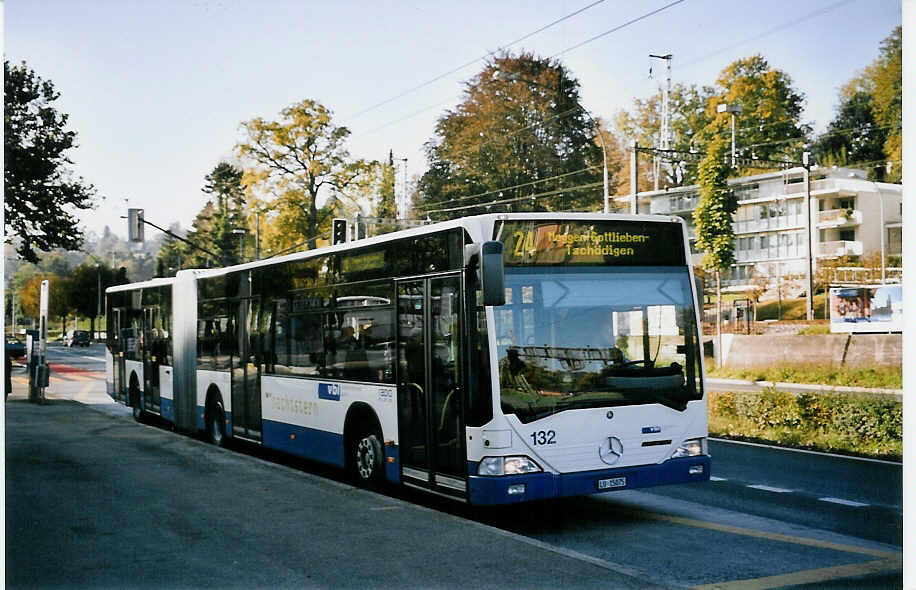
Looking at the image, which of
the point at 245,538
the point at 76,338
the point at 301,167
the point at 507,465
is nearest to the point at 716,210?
the point at 301,167

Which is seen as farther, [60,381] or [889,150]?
[889,150]

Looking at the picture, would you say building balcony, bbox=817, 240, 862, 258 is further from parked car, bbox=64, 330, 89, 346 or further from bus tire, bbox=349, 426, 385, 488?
bus tire, bbox=349, 426, 385, 488

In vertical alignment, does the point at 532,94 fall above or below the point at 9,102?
above

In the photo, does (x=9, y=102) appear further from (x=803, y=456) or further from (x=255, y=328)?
(x=803, y=456)

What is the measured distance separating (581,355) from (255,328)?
6.97m

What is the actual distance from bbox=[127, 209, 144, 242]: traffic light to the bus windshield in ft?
65.8

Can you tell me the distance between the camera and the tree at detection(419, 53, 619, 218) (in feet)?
145

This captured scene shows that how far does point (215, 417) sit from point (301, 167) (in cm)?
1780

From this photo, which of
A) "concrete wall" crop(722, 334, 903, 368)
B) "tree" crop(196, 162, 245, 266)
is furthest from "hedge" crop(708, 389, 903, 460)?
"concrete wall" crop(722, 334, 903, 368)

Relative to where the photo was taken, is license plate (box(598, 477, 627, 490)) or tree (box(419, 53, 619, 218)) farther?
→ tree (box(419, 53, 619, 218))

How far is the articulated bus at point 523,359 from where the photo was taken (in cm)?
885

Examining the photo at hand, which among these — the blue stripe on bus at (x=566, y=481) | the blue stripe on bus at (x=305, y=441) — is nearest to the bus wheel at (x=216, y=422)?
the blue stripe on bus at (x=305, y=441)

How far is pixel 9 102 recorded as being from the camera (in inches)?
587

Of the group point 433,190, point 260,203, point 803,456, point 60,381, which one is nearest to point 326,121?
point 260,203
